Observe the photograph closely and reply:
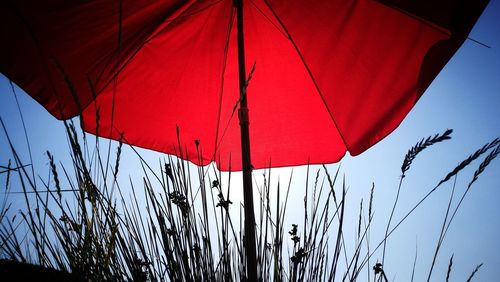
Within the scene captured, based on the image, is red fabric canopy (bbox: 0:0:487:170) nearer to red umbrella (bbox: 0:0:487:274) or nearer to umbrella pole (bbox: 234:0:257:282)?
red umbrella (bbox: 0:0:487:274)

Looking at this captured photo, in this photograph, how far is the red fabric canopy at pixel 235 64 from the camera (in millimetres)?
1539

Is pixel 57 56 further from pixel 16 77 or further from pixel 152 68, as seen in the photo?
pixel 152 68

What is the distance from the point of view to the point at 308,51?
2.10 m

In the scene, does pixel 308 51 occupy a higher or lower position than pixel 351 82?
higher

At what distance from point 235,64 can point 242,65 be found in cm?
60

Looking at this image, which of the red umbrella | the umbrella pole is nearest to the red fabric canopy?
the red umbrella

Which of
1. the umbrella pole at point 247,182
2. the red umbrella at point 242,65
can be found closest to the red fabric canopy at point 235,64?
the red umbrella at point 242,65

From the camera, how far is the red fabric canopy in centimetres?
154

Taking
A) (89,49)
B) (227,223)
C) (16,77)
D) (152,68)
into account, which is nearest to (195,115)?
(152,68)

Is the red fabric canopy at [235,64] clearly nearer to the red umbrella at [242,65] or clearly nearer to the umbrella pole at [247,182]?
the red umbrella at [242,65]

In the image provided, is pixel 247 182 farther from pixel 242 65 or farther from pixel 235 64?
pixel 235 64

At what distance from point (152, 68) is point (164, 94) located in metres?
0.23

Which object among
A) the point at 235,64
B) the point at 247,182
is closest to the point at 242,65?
the point at 235,64

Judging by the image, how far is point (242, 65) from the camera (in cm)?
189
